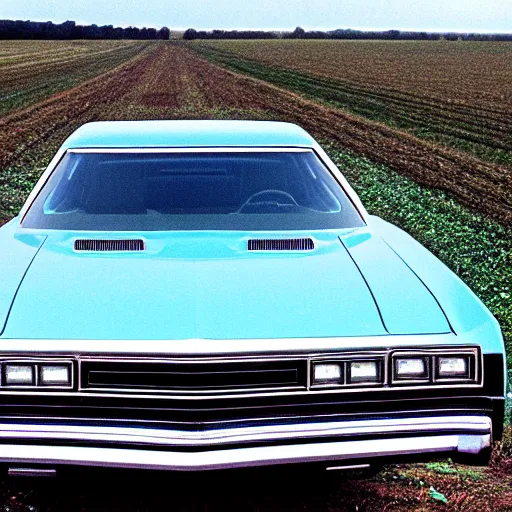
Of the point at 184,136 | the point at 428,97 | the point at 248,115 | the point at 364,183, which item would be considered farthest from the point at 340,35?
the point at 184,136

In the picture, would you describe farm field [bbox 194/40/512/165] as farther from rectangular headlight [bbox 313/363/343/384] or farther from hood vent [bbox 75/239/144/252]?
rectangular headlight [bbox 313/363/343/384]

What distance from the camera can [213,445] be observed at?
2.78 metres

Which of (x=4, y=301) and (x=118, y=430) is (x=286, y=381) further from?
(x=4, y=301)

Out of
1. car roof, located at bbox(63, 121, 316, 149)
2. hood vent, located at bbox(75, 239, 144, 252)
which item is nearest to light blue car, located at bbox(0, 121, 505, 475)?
hood vent, located at bbox(75, 239, 144, 252)

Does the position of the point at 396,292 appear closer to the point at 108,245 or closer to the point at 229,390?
the point at 229,390

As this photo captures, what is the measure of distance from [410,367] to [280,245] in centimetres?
92

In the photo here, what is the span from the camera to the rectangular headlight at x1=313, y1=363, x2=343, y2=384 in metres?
2.85

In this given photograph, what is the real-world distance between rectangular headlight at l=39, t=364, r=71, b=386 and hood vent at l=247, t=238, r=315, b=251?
100cm

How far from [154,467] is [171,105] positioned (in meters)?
27.4

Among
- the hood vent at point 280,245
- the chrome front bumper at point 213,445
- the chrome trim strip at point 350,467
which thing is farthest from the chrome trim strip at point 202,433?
the hood vent at point 280,245

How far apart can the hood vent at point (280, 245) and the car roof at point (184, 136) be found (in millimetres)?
723

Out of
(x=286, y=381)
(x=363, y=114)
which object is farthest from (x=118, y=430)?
(x=363, y=114)

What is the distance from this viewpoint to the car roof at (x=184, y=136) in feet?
13.9

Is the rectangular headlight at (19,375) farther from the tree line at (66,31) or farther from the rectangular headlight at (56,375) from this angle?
the tree line at (66,31)
